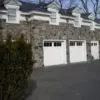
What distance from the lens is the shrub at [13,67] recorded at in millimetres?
6113

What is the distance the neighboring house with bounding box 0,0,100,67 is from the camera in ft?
57.3

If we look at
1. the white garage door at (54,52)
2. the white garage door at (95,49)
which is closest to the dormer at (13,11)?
the white garage door at (54,52)

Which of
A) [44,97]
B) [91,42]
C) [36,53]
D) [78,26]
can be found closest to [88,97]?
[44,97]

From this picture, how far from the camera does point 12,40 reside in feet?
21.6

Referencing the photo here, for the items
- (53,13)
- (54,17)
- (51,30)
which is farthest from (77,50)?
(53,13)

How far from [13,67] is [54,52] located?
13.8 metres

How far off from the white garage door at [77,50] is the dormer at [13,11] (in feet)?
23.2

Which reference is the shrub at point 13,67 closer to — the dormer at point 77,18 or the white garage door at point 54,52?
the white garage door at point 54,52

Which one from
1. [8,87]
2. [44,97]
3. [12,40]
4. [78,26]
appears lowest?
[44,97]

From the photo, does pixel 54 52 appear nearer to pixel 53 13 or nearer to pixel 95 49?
pixel 53 13

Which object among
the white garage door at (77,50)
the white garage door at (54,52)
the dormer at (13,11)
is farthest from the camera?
the white garage door at (77,50)

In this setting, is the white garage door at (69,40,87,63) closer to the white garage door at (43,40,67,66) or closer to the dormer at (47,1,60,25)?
the white garage door at (43,40,67,66)

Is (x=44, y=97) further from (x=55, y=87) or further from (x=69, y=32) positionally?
(x=69, y=32)

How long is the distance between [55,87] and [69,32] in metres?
12.6
